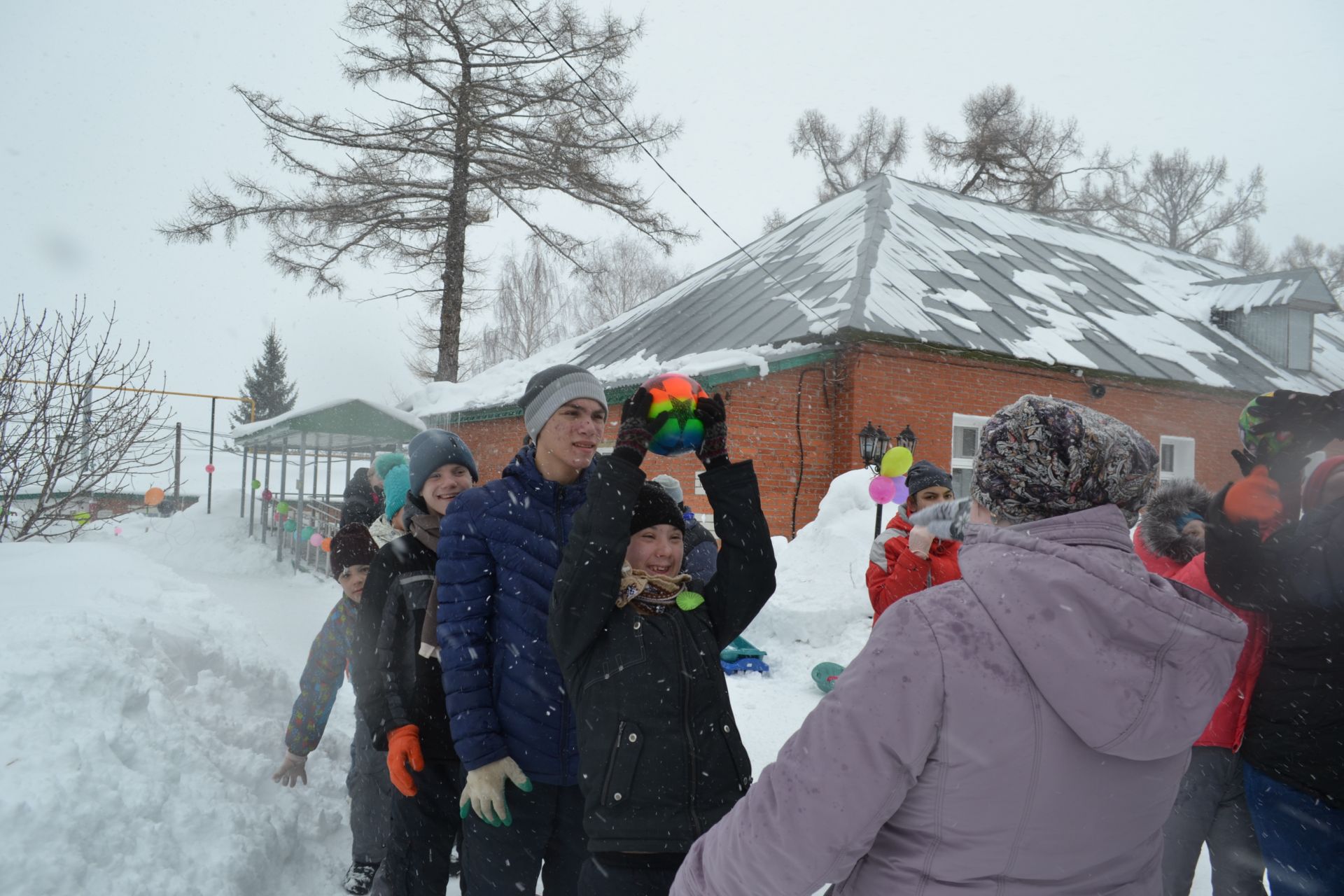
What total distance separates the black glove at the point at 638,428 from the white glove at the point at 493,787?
3.08 ft

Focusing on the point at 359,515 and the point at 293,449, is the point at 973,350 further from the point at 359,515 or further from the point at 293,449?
the point at 293,449

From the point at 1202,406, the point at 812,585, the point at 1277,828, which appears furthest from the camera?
the point at 1202,406

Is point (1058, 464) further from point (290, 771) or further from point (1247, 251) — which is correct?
point (1247, 251)

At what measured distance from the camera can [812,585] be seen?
7820 mm

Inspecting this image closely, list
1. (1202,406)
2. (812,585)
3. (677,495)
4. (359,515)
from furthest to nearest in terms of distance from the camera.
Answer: (1202,406)
(812,585)
(359,515)
(677,495)

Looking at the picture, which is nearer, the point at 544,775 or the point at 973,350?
the point at 544,775

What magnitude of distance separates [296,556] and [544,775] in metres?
13.2

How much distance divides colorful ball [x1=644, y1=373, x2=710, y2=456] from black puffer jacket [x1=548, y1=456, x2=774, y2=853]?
0.38 ft

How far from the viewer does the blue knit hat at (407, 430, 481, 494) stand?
301cm

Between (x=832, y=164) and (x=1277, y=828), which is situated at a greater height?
(x=832, y=164)

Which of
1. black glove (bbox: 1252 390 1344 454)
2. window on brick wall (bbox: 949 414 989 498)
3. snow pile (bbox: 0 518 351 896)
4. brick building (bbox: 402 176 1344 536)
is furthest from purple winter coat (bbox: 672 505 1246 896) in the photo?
window on brick wall (bbox: 949 414 989 498)

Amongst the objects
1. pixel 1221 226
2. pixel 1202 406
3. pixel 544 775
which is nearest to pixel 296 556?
pixel 544 775

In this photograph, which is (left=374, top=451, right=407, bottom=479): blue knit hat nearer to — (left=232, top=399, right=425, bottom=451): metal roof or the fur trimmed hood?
the fur trimmed hood

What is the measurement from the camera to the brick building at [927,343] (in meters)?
10.0
